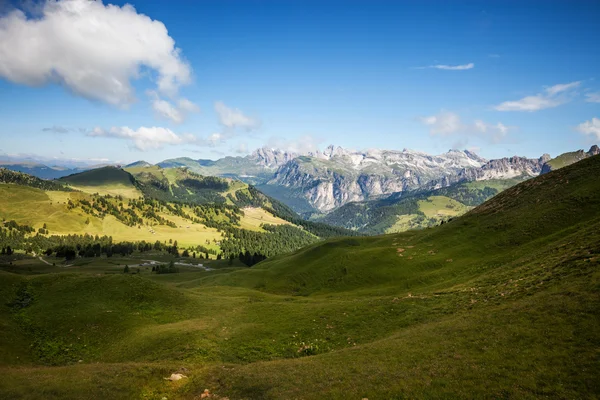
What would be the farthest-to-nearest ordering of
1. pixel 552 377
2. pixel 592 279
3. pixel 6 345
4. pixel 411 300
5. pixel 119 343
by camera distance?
pixel 411 300
pixel 119 343
pixel 6 345
pixel 592 279
pixel 552 377

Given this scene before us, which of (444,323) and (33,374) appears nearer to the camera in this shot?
(33,374)

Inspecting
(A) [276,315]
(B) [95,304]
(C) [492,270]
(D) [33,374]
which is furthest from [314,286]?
(D) [33,374]

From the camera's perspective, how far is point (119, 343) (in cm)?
4769

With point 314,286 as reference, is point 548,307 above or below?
above

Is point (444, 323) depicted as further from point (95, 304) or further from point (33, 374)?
point (95, 304)

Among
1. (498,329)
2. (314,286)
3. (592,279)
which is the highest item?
(592,279)

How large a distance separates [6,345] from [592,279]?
76.2 meters

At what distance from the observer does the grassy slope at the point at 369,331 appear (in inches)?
1030

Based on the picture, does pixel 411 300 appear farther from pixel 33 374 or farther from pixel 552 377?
pixel 33 374

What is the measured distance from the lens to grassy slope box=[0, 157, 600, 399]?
85.9 feet

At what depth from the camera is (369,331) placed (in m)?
44.3

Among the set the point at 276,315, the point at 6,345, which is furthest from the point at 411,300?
the point at 6,345

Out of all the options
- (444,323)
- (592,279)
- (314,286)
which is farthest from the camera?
(314,286)

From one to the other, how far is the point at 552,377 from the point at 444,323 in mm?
16191
